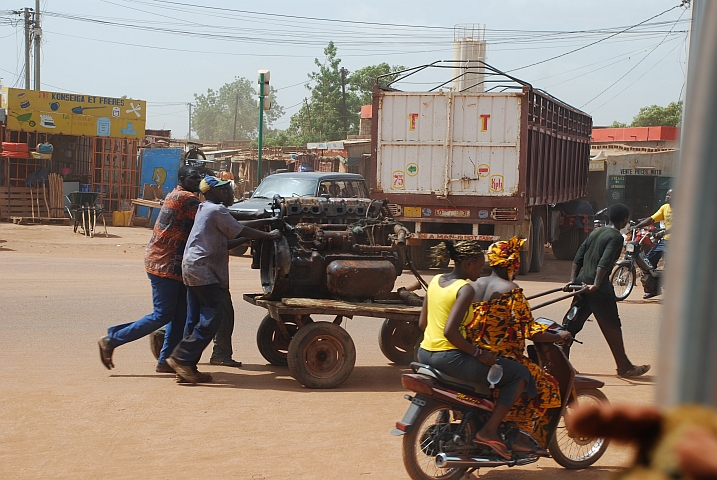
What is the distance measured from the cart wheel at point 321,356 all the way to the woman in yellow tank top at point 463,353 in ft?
7.11

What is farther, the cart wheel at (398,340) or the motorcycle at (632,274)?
the motorcycle at (632,274)

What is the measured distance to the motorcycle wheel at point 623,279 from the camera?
13.3 metres

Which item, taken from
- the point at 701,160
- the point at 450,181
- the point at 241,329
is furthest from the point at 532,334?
Result: the point at 450,181

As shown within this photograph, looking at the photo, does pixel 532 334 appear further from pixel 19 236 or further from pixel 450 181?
pixel 19 236

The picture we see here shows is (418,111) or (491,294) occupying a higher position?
(418,111)

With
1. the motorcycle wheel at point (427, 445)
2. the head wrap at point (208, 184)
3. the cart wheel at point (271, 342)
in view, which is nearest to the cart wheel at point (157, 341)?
the cart wheel at point (271, 342)

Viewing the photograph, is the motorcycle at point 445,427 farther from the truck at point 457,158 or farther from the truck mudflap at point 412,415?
the truck at point 457,158

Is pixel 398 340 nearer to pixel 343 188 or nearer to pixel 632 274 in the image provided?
pixel 632 274

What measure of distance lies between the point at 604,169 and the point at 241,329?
21.6 meters

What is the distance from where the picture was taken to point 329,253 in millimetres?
7473

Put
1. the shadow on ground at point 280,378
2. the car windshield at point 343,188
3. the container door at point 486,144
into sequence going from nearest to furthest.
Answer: the shadow on ground at point 280,378, the container door at point 486,144, the car windshield at point 343,188

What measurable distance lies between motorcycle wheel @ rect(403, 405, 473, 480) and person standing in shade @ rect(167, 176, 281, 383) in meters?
2.71

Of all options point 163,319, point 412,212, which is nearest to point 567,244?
point 412,212

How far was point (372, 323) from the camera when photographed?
10797 mm
